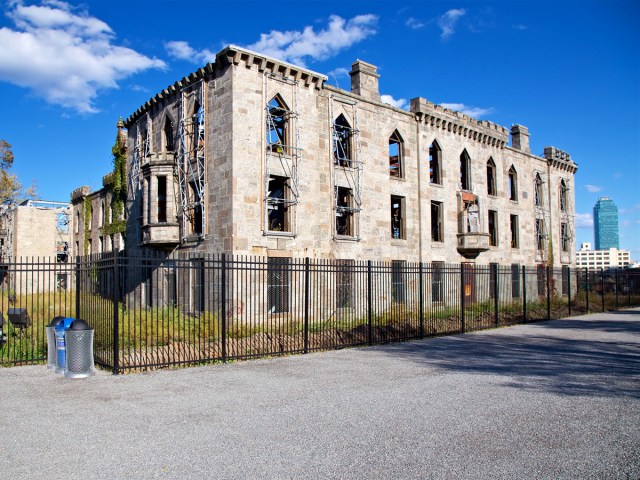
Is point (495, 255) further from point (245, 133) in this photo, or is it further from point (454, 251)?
point (245, 133)

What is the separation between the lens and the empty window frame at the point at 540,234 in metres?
37.3

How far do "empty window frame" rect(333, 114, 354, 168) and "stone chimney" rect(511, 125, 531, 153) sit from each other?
57.7 ft

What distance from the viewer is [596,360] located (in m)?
12.5

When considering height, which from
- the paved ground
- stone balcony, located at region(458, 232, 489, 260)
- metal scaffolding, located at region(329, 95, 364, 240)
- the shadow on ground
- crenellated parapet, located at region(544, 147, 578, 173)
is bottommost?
the shadow on ground

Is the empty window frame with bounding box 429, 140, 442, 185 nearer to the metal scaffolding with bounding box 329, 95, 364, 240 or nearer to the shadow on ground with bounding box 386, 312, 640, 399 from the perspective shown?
the metal scaffolding with bounding box 329, 95, 364, 240

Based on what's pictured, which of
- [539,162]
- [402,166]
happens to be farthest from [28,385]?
[539,162]

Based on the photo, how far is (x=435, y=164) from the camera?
29531 millimetres

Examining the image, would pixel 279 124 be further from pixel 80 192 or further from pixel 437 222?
Result: pixel 80 192

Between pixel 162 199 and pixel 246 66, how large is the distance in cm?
669

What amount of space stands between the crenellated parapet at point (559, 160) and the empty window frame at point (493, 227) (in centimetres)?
913

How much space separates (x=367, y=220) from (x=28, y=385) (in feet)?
54.8

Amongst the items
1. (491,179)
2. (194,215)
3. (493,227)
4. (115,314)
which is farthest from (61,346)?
(491,179)

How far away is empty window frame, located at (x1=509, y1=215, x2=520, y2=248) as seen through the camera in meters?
34.8

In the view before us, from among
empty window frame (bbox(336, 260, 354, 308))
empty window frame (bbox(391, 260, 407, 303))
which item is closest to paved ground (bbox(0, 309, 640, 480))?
empty window frame (bbox(391, 260, 407, 303))
